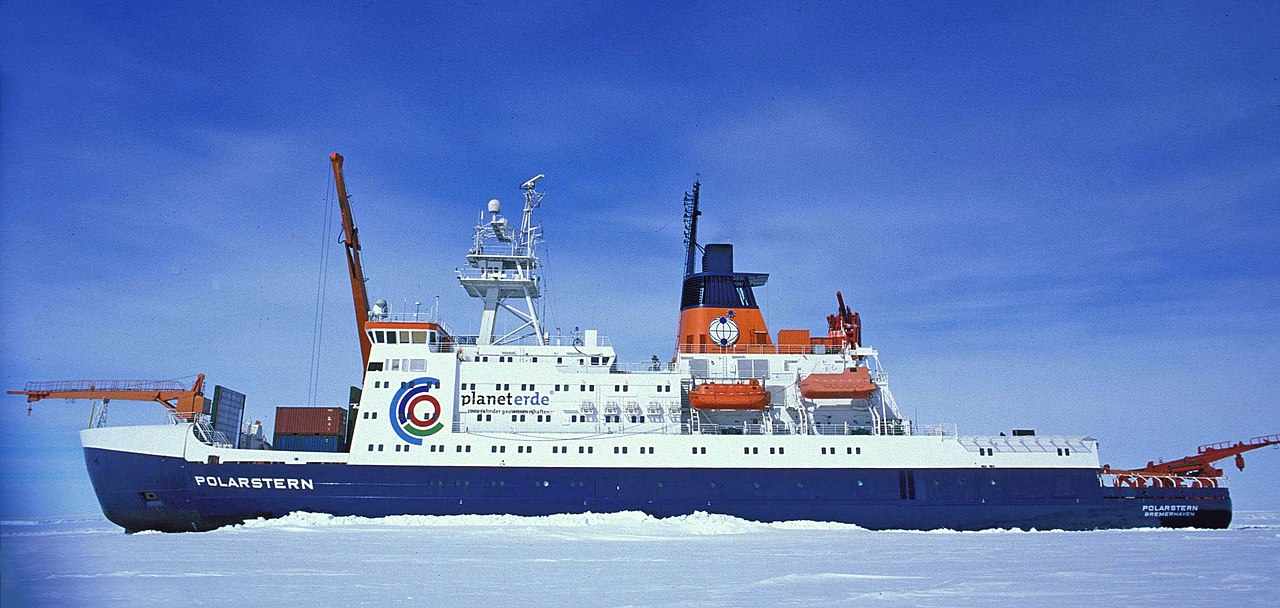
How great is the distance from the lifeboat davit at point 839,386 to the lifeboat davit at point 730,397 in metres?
1.49

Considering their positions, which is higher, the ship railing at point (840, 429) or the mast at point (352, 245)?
the mast at point (352, 245)

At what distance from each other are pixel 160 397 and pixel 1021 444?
89.1 ft

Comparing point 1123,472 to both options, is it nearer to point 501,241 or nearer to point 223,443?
point 501,241

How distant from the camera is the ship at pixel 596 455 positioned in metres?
22.8

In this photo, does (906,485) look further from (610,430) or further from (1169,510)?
(610,430)

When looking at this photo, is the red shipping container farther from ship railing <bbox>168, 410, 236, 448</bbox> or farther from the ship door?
the ship door

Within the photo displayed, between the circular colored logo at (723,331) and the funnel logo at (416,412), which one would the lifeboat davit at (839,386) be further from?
the funnel logo at (416,412)

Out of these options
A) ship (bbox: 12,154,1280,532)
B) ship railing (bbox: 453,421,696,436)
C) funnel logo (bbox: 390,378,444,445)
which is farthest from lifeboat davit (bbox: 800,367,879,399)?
funnel logo (bbox: 390,378,444,445)

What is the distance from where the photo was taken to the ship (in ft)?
74.8

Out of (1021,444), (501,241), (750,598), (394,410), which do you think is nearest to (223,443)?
(394,410)

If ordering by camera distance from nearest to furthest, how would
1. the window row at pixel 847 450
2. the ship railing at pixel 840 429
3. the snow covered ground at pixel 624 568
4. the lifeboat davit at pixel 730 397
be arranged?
1. the snow covered ground at pixel 624 568
2. the window row at pixel 847 450
3. the lifeboat davit at pixel 730 397
4. the ship railing at pixel 840 429

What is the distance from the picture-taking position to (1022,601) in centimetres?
1013

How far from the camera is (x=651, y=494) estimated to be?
2325 centimetres

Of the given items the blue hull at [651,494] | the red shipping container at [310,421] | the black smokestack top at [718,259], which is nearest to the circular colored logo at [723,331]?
the black smokestack top at [718,259]
